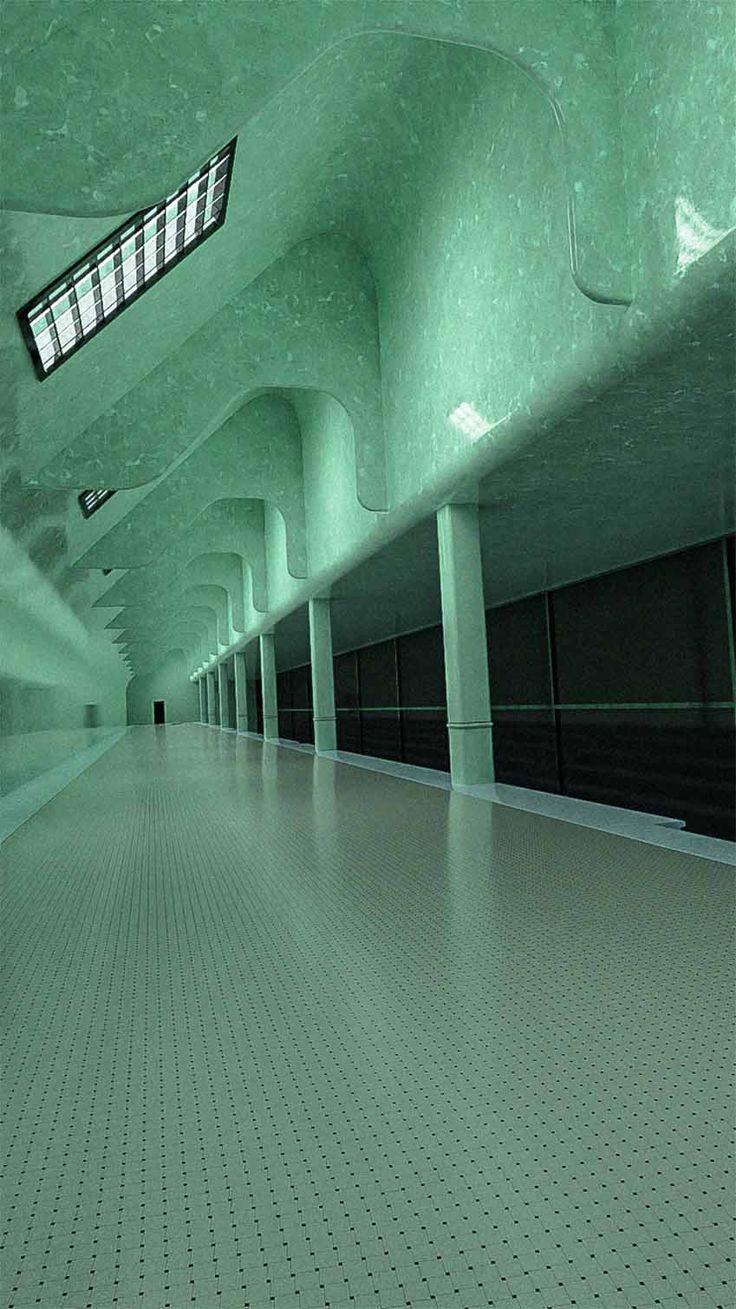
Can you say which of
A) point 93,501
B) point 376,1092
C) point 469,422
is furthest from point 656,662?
point 376,1092

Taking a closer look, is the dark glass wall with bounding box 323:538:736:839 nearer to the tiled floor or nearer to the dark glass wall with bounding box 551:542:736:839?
the dark glass wall with bounding box 551:542:736:839

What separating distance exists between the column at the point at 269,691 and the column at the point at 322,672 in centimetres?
848

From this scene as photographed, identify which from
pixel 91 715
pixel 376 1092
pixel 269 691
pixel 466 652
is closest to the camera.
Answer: pixel 376 1092

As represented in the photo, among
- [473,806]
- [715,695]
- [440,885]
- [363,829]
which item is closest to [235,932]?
[440,885]

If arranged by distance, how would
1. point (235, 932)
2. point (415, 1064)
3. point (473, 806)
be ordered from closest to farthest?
point (415, 1064)
point (235, 932)
point (473, 806)

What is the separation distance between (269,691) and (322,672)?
9757mm

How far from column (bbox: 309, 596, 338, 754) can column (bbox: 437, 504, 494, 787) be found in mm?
12087

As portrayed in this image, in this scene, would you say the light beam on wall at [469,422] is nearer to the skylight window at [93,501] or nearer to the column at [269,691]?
the skylight window at [93,501]

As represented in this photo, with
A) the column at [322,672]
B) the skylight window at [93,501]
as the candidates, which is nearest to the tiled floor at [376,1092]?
the skylight window at [93,501]

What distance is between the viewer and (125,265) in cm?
1341

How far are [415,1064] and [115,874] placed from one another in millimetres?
5451

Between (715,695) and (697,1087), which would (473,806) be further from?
(715,695)

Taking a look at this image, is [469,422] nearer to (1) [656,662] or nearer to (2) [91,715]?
(1) [656,662]

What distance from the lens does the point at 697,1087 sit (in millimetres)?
3221
